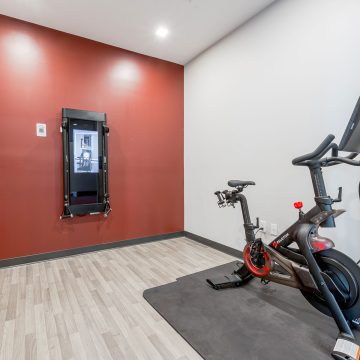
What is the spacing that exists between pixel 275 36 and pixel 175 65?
6.04 feet

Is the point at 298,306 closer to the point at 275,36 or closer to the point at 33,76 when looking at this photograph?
the point at 275,36

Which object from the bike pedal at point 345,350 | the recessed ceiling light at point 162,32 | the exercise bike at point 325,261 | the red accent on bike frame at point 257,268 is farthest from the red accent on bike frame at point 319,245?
the recessed ceiling light at point 162,32

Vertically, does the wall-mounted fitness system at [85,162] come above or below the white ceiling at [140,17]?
below

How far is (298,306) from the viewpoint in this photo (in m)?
2.02

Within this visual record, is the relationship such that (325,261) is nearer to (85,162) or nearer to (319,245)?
(319,245)

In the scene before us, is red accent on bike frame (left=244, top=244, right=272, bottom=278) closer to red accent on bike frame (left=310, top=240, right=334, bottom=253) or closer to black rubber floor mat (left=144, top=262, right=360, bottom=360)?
black rubber floor mat (left=144, top=262, right=360, bottom=360)

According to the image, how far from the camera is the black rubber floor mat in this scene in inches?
60.1

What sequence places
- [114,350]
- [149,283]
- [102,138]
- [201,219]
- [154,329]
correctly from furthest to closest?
[201,219] → [102,138] → [149,283] → [154,329] → [114,350]

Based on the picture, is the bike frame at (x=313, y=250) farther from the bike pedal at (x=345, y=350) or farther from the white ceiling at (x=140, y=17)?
the white ceiling at (x=140, y=17)

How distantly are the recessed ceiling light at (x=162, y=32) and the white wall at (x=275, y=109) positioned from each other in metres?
0.74

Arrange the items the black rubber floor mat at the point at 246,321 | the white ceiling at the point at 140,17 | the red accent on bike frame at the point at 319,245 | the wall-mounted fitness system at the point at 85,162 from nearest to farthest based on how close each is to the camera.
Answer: the black rubber floor mat at the point at 246,321, the red accent on bike frame at the point at 319,245, the white ceiling at the point at 140,17, the wall-mounted fitness system at the point at 85,162

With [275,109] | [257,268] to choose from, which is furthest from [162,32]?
[257,268]

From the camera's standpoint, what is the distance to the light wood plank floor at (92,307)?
61.6 inches

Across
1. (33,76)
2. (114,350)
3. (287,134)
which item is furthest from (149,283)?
(33,76)
